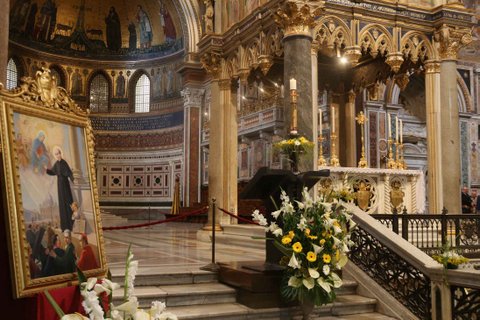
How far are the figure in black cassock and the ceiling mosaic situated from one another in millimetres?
23500

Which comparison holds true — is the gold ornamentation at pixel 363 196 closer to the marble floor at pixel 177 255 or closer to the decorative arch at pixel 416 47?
the marble floor at pixel 177 255

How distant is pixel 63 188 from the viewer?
12.1 ft

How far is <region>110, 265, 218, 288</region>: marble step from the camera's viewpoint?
22.1ft

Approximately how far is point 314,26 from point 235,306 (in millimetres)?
6279

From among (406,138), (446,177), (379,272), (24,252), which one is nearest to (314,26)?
(446,177)

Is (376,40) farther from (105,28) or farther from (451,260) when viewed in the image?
(105,28)

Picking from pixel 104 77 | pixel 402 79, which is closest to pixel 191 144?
pixel 104 77

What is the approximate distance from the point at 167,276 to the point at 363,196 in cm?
528

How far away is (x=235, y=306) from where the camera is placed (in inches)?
255

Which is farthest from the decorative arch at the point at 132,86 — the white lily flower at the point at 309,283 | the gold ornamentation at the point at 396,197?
the white lily flower at the point at 309,283

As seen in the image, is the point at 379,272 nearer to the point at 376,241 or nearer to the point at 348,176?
the point at 376,241

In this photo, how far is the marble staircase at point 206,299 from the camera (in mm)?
6184

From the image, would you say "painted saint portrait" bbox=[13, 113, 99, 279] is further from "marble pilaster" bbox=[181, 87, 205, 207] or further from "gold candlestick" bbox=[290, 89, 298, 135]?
"marble pilaster" bbox=[181, 87, 205, 207]

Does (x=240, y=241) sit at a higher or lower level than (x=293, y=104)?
lower
